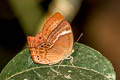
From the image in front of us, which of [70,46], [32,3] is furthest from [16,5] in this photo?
[70,46]

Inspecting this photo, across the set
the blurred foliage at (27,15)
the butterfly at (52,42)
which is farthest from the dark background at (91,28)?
the butterfly at (52,42)

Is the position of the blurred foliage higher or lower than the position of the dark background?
higher

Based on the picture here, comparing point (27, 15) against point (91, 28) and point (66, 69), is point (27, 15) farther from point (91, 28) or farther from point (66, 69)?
point (66, 69)

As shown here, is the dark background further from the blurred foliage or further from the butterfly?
the butterfly

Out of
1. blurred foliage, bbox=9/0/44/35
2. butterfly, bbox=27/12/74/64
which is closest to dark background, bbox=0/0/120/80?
blurred foliage, bbox=9/0/44/35

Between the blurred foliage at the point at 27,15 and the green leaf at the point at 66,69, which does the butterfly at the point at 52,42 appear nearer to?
the green leaf at the point at 66,69

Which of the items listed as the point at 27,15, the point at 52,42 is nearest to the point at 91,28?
the point at 27,15
